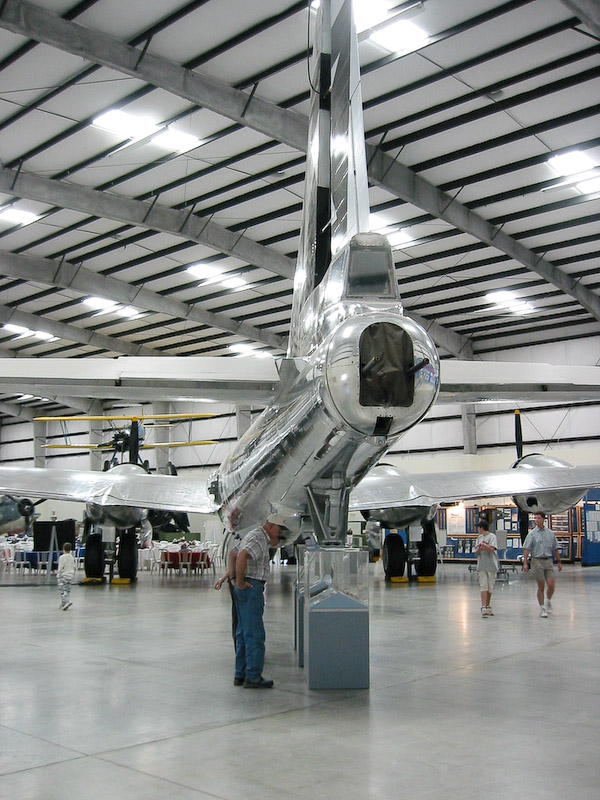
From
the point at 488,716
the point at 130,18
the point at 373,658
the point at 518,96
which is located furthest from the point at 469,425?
the point at 488,716

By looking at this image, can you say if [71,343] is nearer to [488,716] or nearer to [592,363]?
[592,363]

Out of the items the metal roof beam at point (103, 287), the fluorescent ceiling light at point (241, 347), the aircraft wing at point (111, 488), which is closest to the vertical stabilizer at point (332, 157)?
the aircraft wing at point (111, 488)

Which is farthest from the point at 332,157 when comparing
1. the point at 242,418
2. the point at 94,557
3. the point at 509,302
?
the point at 242,418

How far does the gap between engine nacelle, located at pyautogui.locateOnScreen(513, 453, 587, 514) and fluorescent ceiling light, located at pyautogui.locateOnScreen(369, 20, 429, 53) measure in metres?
8.27

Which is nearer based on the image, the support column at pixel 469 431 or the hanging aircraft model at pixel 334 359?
the hanging aircraft model at pixel 334 359

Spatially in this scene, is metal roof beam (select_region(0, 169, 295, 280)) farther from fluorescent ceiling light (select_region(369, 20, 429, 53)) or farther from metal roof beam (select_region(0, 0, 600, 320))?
fluorescent ceiling light (select_region(369, 20, 429, 53))

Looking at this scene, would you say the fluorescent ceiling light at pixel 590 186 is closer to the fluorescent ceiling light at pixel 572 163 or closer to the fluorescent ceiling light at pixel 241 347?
the fluorescent ceiling light at pixel 572 163

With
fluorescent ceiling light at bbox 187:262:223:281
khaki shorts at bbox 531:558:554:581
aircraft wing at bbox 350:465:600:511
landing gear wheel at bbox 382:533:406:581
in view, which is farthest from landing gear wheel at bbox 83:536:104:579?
khaki shorts at bbox 531:558:554:581

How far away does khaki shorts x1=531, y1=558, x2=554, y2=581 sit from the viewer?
1109cm

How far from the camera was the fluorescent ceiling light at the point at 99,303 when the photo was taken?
28.0 metres

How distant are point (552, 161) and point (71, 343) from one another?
23.5m

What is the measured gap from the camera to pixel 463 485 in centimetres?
1405

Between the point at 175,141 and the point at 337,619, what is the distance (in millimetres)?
13461

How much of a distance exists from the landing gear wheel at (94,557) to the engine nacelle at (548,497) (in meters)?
9.69
